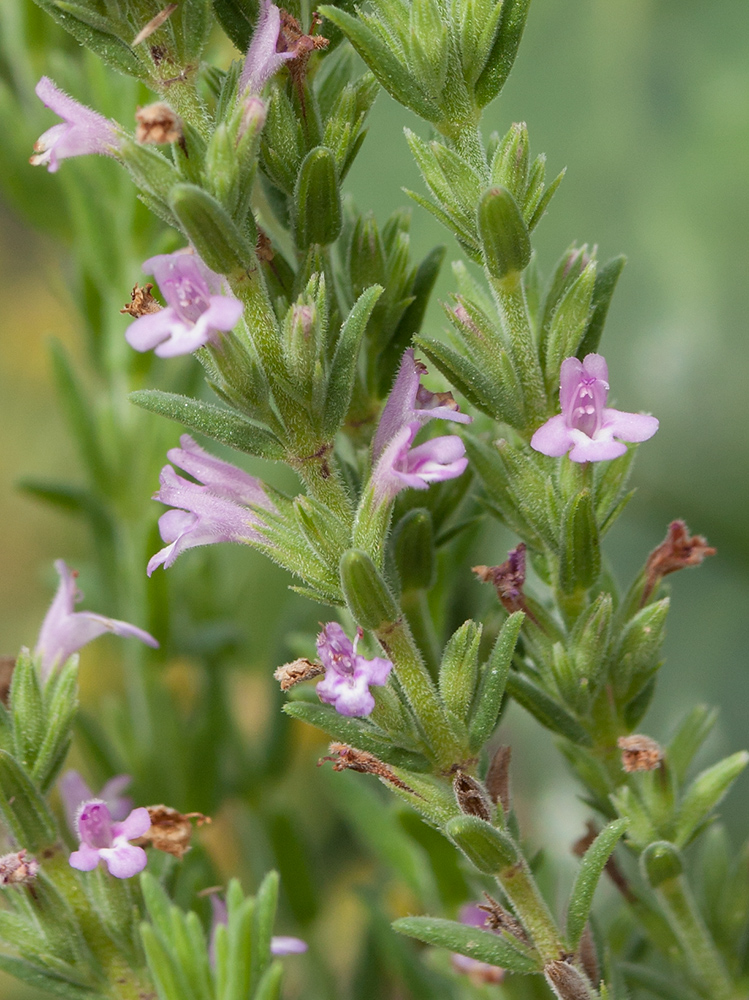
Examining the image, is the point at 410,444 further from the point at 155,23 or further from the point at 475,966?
the point at 475,966

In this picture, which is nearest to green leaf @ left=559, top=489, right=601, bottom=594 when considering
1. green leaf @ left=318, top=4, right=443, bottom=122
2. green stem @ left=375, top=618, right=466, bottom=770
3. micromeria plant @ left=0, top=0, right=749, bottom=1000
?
micromeria plant @ left=0, top=0, right=749, bottom=1000

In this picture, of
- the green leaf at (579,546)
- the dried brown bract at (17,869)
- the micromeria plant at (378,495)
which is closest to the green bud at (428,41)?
the micromeria plant at (378,495)

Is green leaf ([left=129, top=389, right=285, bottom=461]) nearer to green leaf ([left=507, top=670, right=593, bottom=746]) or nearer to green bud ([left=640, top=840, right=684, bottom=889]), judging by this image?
green leaf ([left=507, top=670, right=593, bottom=746])

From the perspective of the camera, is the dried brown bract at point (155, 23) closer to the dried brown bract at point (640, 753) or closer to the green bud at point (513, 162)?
the green bud at point (513, 162)

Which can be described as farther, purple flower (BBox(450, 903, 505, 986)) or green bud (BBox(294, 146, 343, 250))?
purple flower (BBox(450, 903, 505, 986))

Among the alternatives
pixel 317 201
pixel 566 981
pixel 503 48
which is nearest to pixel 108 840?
pixel 566 981
